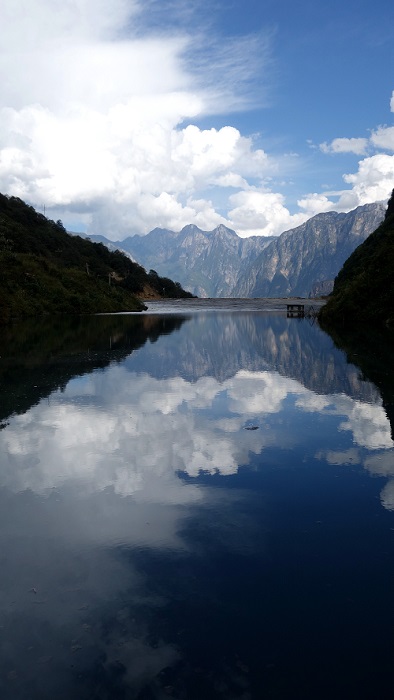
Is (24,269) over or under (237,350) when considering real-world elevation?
over

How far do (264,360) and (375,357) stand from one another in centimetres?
837

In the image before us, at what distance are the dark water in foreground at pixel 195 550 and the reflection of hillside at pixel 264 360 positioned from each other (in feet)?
19.3

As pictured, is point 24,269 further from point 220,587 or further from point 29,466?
→ point 220,587

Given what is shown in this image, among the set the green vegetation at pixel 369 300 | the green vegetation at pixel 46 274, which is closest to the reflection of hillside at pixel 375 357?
the green vegetation at pixel 369 300

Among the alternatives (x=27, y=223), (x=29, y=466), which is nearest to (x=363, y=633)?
(x=29, y=466)

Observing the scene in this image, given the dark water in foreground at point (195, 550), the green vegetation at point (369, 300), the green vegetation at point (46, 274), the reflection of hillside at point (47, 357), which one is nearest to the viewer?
the dark water in foreground at point (195, 550)

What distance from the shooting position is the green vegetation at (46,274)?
8809 cm

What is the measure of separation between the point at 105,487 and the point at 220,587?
5416mm

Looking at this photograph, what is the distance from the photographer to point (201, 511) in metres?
11.4

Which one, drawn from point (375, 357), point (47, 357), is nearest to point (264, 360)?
point (375, 357)

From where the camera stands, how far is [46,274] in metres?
106

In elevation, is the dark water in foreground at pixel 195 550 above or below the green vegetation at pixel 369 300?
below

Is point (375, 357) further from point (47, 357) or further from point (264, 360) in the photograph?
point (47, 357)

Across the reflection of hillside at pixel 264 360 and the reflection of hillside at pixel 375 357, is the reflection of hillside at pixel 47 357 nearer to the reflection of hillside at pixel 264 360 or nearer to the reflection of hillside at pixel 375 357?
the reflection of hillside at pixel 264 360
